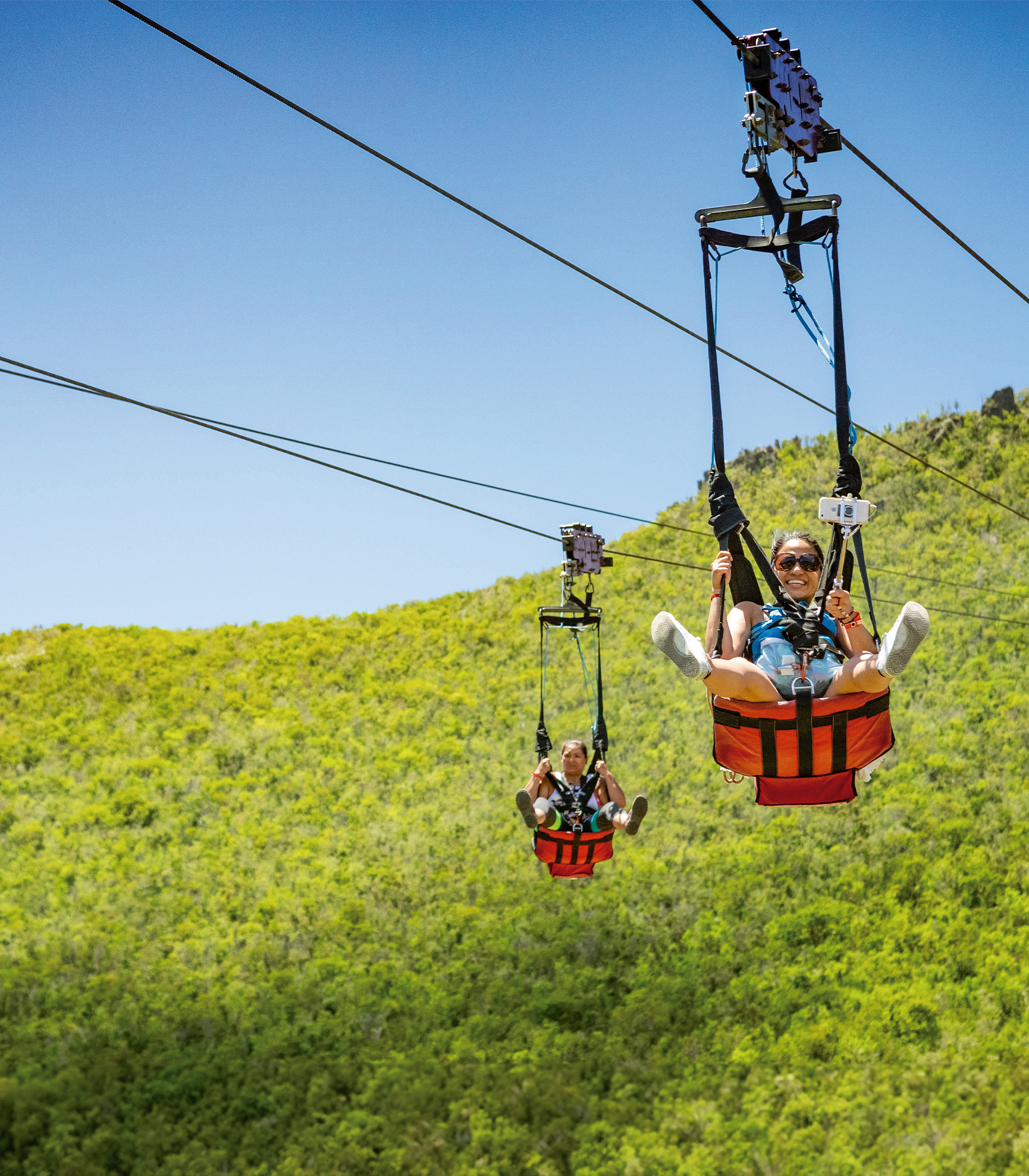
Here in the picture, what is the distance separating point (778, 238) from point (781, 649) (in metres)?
2.38

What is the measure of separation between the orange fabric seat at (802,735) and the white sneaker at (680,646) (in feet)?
1.44

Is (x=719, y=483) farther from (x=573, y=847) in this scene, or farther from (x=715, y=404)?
(x=573, y=847)

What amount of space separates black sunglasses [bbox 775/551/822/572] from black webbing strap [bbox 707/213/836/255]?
5.80 feet

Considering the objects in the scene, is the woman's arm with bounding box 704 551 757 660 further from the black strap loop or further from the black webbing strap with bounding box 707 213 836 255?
the black webbing strap with bounding box 707 213 836 255

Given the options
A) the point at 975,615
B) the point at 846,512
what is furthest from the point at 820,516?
the point at 975,615

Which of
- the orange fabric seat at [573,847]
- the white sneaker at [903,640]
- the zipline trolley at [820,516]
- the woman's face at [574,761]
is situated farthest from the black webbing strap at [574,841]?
the white sneaker at [903,640]

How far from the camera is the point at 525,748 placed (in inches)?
910

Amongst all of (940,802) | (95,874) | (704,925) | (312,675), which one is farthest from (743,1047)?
(312,675)

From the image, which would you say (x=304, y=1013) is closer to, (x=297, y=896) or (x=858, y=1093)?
(x=297, y=896)

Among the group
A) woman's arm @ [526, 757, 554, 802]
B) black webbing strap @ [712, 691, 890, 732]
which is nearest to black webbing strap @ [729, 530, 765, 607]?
black webbing strap @ [712, 691, 890, 732]

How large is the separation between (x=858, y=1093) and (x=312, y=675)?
61.2ft

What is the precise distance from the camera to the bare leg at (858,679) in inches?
215

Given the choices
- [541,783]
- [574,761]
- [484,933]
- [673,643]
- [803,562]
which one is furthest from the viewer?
[484,933]

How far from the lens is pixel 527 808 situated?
10.1m
